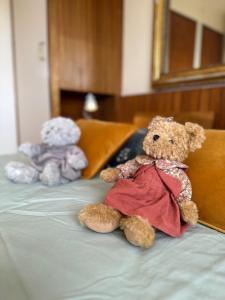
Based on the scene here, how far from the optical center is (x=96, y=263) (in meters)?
0.52

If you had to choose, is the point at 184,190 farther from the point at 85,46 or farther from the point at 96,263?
the point at 85,46

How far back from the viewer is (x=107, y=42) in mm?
2250

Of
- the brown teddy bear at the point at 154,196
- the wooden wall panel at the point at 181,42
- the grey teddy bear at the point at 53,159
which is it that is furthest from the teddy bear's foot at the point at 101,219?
the wooden wall panel at the point at 181,42

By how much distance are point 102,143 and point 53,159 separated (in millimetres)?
271

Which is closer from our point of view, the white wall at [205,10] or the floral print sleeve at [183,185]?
the floral print sleeve at [183,185]

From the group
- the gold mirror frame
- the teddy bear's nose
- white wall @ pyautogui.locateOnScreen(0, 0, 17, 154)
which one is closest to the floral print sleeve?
the teddy bear's nose

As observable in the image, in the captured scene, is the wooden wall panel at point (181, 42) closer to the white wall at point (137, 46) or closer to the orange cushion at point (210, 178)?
the white wall at point (137, 46)

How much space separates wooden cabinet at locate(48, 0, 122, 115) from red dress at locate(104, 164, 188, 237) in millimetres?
1526

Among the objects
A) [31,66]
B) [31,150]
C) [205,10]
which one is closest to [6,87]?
[31,66]

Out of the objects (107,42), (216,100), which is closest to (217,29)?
(216,100)

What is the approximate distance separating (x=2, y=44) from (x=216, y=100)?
2.30 meters

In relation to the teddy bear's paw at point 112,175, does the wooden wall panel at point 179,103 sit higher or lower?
higher

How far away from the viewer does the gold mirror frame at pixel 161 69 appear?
5.26 ft

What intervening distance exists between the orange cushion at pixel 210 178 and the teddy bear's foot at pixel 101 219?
295mm
